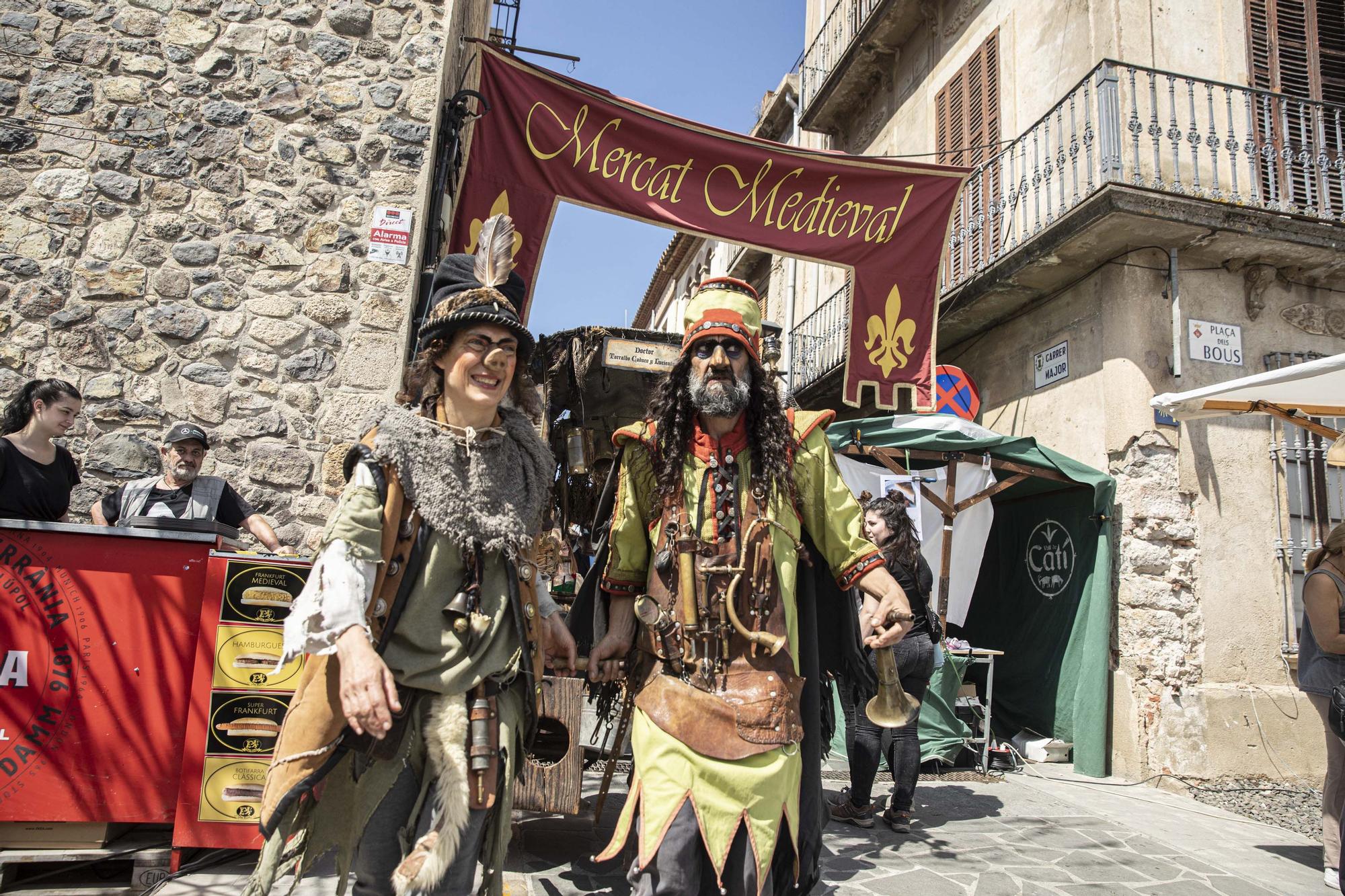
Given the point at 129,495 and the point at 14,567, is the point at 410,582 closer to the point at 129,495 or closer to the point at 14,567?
the point at 14,567

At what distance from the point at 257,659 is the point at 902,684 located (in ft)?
10.8

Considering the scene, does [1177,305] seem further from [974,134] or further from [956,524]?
[974,134]

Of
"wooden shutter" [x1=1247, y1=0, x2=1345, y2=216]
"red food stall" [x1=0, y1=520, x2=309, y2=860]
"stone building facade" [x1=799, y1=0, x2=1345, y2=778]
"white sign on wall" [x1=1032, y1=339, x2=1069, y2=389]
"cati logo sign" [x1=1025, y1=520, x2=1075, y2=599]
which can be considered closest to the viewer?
"red food stall" [x1=0, y1=520, x2=309, y2=860]

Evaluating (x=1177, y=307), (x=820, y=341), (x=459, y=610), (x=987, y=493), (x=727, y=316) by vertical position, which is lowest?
(x=459, y=610)

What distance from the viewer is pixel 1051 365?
8469 millimetres

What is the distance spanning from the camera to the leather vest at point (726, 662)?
7.59ft

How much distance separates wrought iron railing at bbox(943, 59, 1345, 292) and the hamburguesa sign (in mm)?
2289

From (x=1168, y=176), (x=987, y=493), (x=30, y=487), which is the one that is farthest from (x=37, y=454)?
(x=1168, y=176)

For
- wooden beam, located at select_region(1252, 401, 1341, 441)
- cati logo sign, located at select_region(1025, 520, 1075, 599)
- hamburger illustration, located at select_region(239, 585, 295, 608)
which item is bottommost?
hamburger illustration, located at select_region(239, 585, 295, 608)

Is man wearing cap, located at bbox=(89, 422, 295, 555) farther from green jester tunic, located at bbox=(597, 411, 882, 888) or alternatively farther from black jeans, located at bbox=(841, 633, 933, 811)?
black jeans, located at bbox=(841, 633, 933, 811)

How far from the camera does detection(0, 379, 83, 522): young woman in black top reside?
388 centimetres

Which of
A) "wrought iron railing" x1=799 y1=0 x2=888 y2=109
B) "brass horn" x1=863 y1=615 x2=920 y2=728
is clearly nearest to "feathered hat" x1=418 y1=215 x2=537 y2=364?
"brass horn" x1=863 y1=615 x2=920 y2=728

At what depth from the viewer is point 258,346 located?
5.12 metres

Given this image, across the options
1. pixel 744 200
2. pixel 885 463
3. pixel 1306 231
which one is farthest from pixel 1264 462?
pixel 744 200
